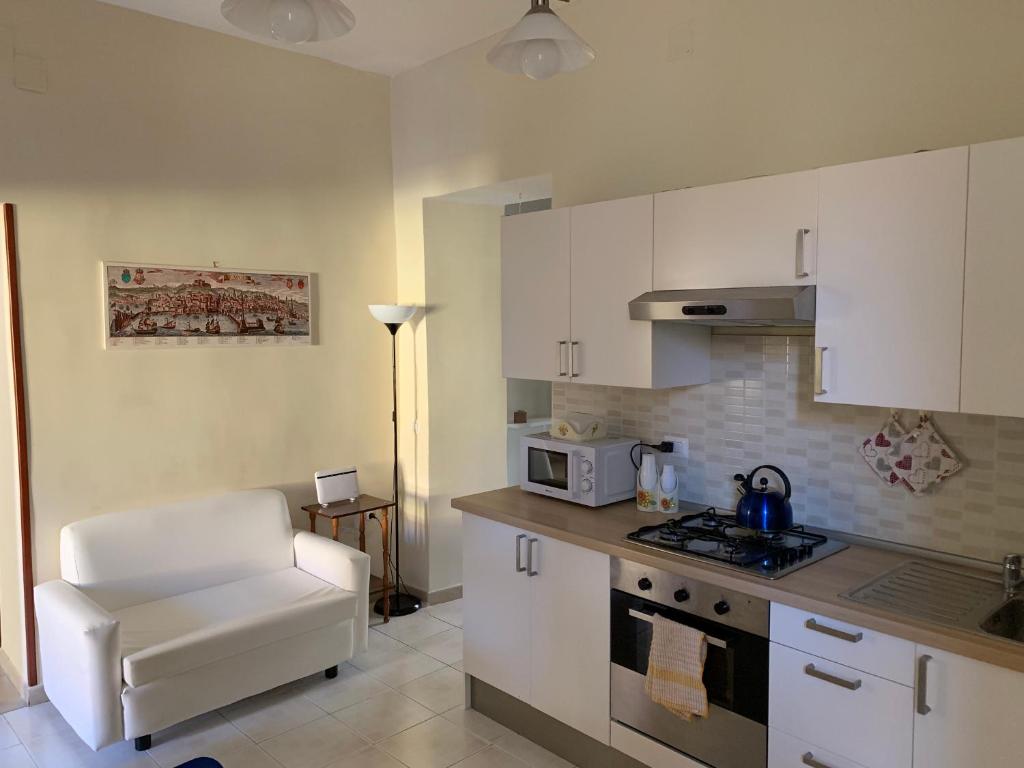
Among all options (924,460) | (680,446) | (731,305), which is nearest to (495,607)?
(680,446)

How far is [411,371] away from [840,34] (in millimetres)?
2838

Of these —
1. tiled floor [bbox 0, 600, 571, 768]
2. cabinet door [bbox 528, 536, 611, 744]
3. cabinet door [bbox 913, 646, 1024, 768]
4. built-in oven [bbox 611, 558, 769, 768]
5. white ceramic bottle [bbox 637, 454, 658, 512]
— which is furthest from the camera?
white ceramic bottle [bbox 637, 454, 658, 512]

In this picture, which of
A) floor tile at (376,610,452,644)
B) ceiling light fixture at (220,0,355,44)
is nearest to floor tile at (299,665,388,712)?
floor tile at (376,610,452,644)

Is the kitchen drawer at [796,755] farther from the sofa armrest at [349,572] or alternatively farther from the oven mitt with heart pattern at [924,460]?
the sofa armrest at [349,572]

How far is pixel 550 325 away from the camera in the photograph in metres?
3.20

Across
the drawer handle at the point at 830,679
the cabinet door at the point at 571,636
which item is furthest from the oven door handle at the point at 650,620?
the drawer handle at the point at 830,679

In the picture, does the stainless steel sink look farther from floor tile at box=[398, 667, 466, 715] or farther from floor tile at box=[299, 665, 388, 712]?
floor tile at box=[299, 665, 388, 712]

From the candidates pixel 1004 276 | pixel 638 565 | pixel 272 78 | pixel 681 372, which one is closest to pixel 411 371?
pixel 272 78

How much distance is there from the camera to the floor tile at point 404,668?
367 cm

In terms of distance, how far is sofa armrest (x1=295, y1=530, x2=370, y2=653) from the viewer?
12.0 feet

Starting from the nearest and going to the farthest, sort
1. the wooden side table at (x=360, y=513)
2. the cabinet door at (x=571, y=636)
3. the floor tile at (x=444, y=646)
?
the cabinet door at (x=571, y=636) < the floor tile at (x=444, y=646) < the wooden side table at (x=360, y=513)

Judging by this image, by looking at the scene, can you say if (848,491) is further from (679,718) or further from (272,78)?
(272,78)

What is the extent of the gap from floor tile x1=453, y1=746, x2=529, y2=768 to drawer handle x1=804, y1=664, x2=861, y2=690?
1284 millimetres

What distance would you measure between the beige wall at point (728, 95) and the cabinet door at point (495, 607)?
1.56m
